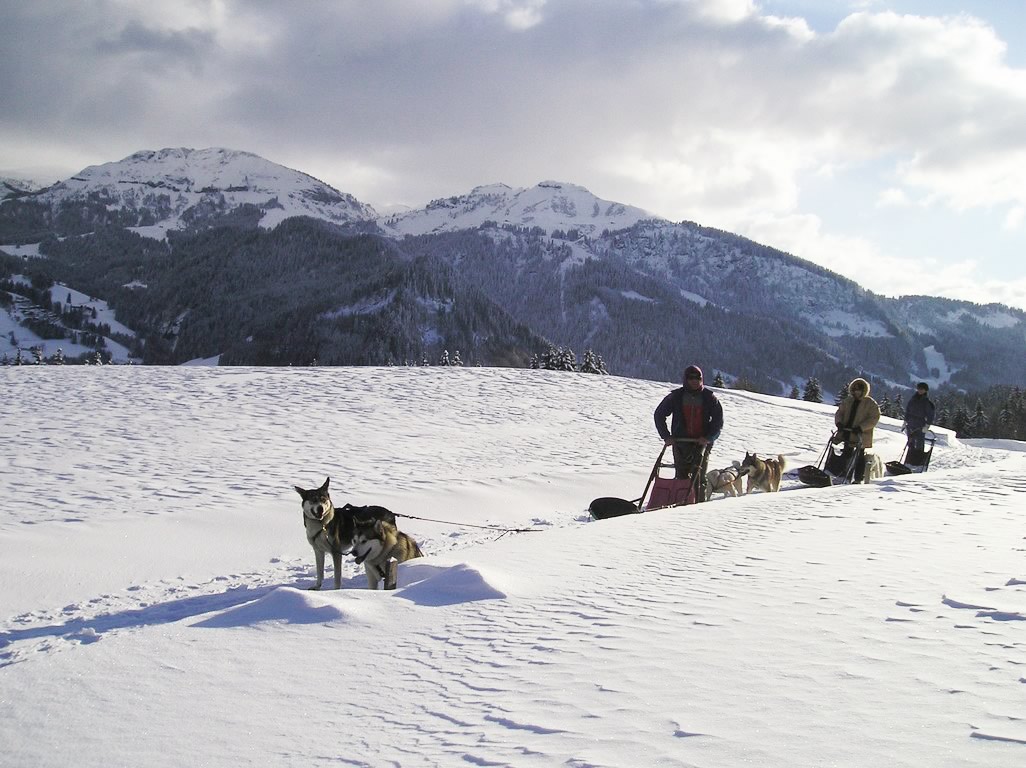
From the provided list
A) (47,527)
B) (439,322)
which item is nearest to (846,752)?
(47,527)

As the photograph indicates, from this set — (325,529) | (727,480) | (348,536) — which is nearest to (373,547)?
(348,536)

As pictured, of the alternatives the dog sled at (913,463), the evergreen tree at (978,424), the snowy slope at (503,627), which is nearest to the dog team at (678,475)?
the snowy slope at (503,627)

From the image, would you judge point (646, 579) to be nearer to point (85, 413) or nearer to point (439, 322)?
point (85, 413)

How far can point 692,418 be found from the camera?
32.1 feet

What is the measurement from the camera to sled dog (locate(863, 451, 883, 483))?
12.1 meters

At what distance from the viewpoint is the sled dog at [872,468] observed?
1212 cm

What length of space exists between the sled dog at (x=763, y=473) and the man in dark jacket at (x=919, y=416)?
5.09 meters

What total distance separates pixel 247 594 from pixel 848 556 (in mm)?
5798

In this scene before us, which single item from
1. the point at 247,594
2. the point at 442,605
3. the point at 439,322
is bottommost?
the point at 247,594

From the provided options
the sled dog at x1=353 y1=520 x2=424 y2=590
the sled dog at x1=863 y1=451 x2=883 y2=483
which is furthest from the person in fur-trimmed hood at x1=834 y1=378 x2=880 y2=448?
the sled dog at x1=353 y1=520 x2=424 y2=590

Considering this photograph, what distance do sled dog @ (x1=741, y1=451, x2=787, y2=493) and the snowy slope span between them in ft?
4.62

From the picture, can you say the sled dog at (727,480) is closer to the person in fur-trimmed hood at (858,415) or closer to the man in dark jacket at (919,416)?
the person in fur-trimmed hood at (858,415)

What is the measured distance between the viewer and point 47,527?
8281 millimetres

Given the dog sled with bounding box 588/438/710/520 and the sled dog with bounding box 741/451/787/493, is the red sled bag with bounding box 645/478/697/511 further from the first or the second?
the sled dog with bounding box 741/451/787/493
